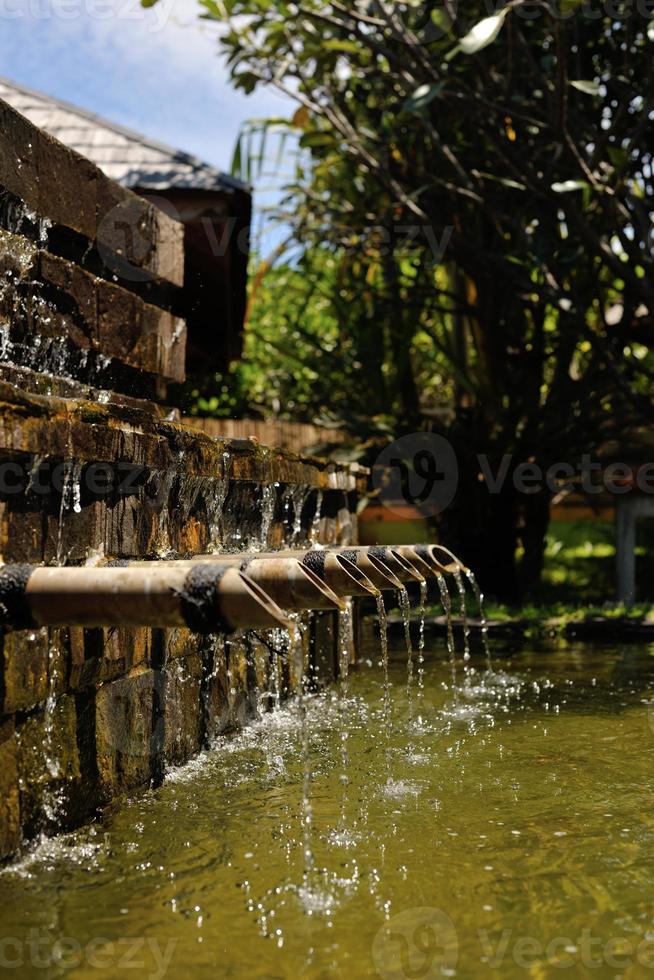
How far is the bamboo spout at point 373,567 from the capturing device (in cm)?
405

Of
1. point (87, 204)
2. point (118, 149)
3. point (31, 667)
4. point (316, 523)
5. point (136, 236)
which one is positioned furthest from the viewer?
point (118, 149)

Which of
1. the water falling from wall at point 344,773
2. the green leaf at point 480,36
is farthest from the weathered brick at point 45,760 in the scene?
the green leaf at point 480,36

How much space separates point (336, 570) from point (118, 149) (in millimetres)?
4702

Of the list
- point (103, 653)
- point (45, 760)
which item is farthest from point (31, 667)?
point (103, 653)

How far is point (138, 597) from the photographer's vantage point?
8.25 feet

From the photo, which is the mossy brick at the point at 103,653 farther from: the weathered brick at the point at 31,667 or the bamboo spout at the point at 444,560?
the bamboo spout at the point at 444,560

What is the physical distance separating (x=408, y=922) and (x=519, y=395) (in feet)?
26.7

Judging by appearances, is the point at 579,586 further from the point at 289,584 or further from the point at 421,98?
the point at 289,584

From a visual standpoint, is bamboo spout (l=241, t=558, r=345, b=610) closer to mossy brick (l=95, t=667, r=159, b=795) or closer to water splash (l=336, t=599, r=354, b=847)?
water splash (l=336, t=599, r=354, b=847)

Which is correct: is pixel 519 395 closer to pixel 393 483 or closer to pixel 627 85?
pixel 393 483

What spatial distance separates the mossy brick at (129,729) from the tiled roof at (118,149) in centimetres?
415

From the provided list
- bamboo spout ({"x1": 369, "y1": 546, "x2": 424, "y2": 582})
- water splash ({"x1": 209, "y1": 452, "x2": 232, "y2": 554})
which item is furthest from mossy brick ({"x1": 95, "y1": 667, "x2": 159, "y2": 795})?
bamboo spout ({"x1": 369, "y1": 546, "x2": 424, "y2": 582})

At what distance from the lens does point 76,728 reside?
2984mm

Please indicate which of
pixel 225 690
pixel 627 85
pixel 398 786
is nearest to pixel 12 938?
pixel 398 786
